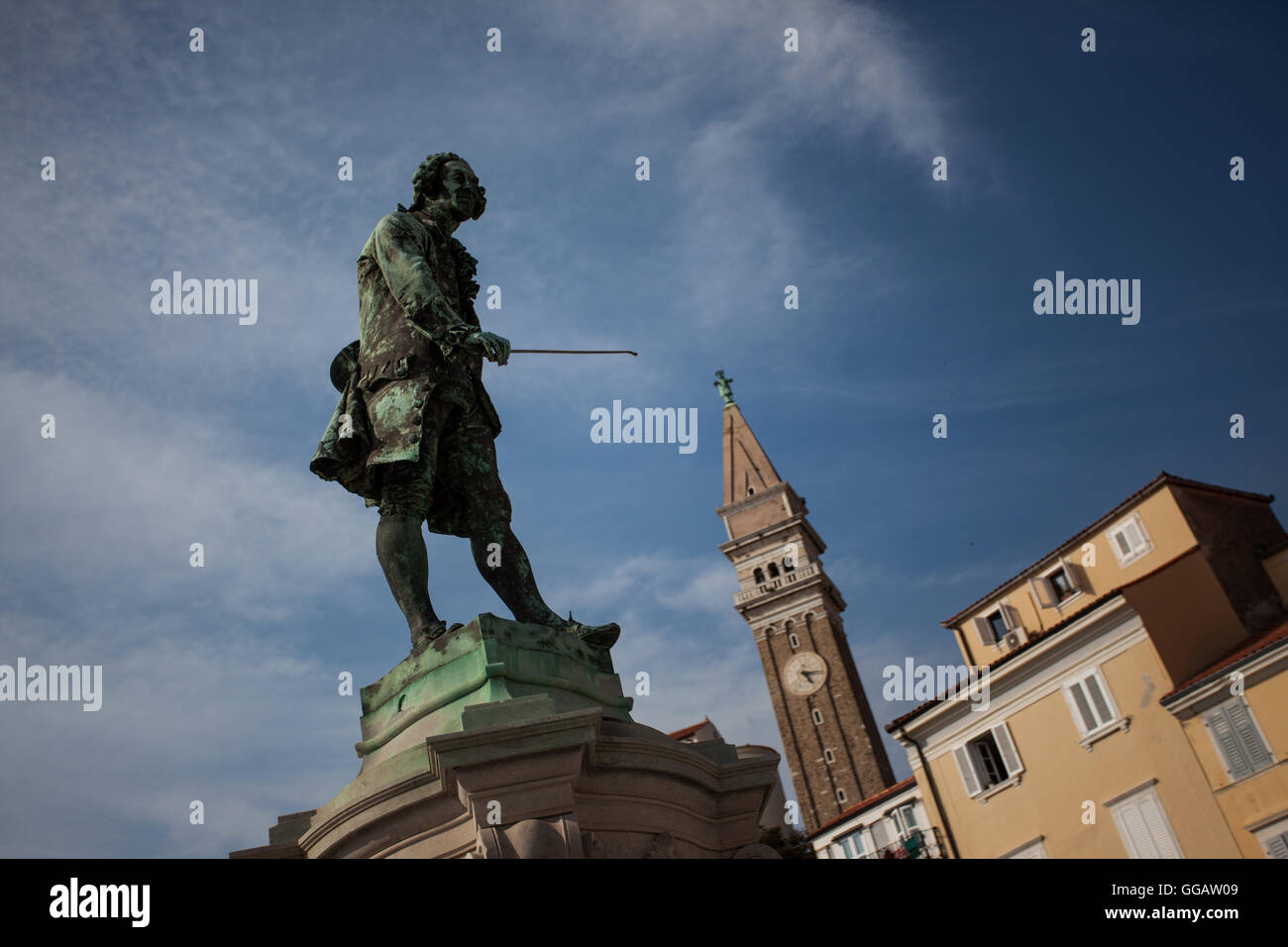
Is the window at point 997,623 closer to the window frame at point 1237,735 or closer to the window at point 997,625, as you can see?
the window at point 997,625

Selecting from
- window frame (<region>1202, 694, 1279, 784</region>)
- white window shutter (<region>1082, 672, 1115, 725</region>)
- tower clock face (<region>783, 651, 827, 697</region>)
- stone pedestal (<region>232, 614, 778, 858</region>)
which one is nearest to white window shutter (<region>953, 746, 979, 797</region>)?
white window shutter (<region>1082, 672, 1115, 725</region>)

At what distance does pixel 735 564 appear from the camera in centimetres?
7431

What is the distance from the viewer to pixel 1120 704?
75.3ft

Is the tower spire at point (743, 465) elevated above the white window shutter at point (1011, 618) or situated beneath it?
elevated above

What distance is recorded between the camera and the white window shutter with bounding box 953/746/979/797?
85.4ft

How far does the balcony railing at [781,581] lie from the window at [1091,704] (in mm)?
46887

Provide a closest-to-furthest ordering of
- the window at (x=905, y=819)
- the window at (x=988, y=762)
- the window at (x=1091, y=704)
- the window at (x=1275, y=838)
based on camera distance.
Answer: the window at (x=1275, y=838) < the window at (x=1091, y=704) < the window at (x=988, y=762) < the window at (x=905, y=819)

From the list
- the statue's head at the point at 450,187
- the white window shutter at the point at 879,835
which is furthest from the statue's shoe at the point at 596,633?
the white window shutter at the point at 879,835

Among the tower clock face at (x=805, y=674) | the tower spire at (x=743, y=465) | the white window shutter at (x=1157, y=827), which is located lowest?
the white window shutter at (x=1157, y=827)

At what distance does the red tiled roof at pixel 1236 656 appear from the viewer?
2055 centimetres

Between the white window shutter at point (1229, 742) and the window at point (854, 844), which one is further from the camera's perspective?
the window at point (854, 844)

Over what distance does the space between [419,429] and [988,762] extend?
2463 centimetres
